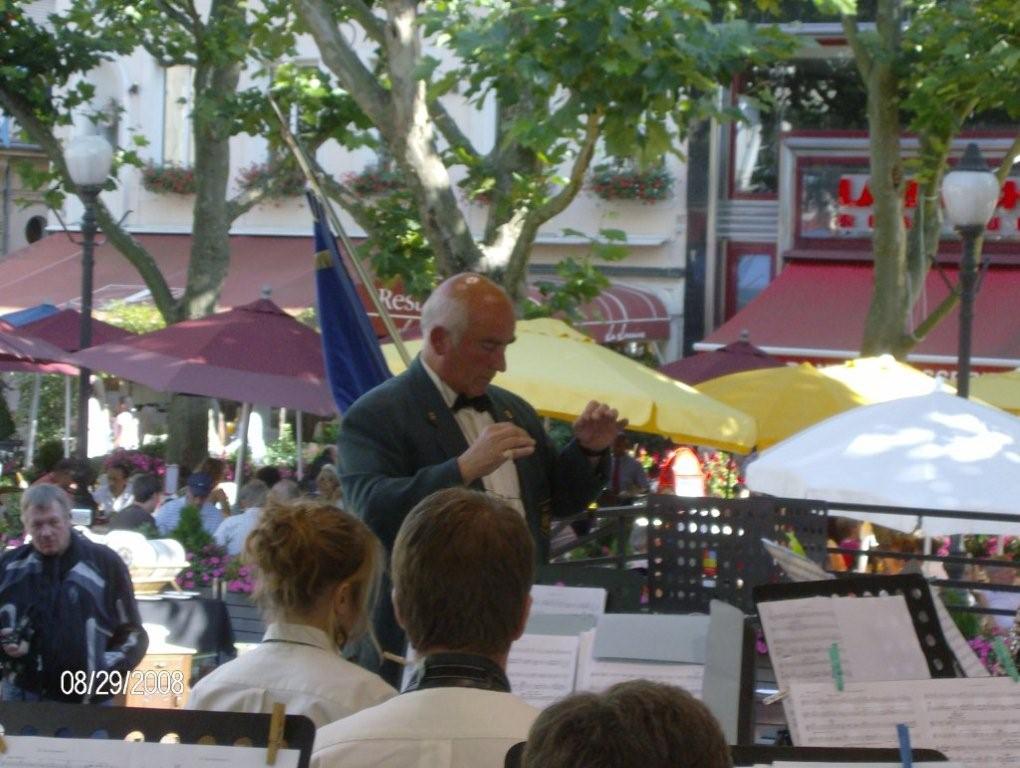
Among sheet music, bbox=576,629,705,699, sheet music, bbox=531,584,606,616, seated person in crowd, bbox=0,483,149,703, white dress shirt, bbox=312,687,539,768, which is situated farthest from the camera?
seated person in crowd, bbox=0,483,149,703

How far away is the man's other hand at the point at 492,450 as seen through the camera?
Result: 12.8 ft

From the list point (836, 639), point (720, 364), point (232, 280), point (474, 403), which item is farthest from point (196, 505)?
point (232, 280)

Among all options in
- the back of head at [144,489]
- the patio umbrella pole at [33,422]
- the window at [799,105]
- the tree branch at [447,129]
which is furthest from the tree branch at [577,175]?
the window at [799,105]

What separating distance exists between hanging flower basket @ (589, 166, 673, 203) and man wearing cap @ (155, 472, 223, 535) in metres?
12.2

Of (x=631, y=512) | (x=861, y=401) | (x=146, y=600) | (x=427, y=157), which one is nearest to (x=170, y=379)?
(x=427, y=157)

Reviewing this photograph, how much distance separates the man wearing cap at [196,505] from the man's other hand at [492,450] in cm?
627

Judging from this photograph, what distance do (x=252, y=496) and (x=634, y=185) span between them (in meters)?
13.6

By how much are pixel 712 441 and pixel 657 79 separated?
9.91 feet

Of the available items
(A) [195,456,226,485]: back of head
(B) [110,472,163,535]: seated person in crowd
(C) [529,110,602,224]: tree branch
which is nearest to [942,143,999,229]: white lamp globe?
(C) [529,110,602,224]: tree branch

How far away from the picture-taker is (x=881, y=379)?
1198cm

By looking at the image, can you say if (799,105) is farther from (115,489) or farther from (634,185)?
(115,489)

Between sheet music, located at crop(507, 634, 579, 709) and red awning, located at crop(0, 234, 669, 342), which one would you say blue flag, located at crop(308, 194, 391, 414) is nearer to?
sheet music, located at crop(507, 634, 579, 709)

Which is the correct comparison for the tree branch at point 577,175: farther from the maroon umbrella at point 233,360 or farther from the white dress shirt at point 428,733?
the white dress shirt at point 428,733

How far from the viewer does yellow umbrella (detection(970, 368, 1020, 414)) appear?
13.6 meters
